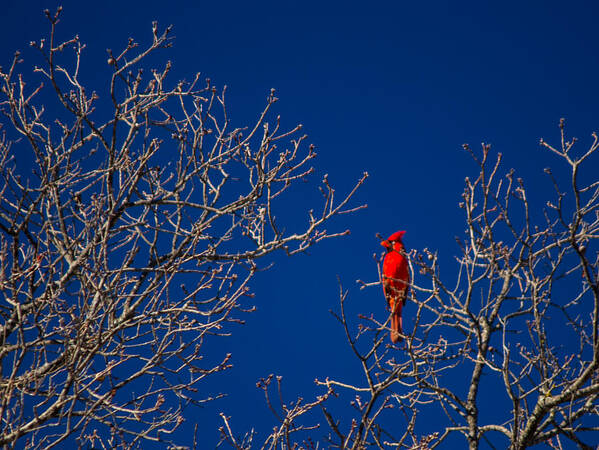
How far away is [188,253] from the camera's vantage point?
4266 mm

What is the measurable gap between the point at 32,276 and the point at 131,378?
910mm

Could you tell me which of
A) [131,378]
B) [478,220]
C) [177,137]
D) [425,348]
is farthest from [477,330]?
[177,137]

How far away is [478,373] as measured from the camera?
4926 millimetres

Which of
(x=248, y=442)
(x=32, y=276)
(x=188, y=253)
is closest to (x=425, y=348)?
(x=248, y=442)

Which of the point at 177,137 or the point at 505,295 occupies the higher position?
the point at 177,137

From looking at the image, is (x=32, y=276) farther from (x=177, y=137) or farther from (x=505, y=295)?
(x=505, y=295)

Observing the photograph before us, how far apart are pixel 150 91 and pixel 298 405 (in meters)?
2.52

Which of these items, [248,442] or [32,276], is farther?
[248,442]

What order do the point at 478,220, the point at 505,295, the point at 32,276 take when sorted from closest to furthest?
the point at 32,276
the point at 478,220
the point at 505,295

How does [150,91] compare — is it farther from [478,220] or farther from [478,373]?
[478,373]

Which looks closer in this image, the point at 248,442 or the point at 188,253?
the point at 188,253

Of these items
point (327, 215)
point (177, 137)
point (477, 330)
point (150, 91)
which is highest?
point (150, 91)

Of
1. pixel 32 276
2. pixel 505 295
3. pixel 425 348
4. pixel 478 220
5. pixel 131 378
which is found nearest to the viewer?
pixel 32 276

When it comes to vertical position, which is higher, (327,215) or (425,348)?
(327,215)
